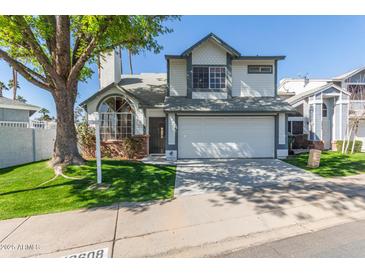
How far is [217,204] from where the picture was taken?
5336mm

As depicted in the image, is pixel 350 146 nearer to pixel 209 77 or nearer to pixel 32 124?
pixel 209 77

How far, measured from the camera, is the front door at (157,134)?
13.1 meters

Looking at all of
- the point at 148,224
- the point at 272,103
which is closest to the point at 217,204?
the point at 148,224

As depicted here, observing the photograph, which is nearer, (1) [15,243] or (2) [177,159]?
(1) [15,243]

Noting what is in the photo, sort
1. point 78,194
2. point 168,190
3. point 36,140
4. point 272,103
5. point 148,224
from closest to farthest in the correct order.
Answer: point 148,224, point 78,194, point 168,190, point 36,140, point 272,103

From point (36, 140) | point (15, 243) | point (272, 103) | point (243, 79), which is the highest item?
point (243, 79)

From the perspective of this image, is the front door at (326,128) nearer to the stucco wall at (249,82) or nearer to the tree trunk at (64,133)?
the stucco wall at (249,82)

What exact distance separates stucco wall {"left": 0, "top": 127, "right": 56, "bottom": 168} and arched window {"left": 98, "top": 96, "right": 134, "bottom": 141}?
10.7 feet

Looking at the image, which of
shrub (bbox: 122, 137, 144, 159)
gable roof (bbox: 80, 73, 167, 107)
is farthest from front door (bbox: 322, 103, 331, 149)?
shrub (bbox: 122, 137, 144, 159)

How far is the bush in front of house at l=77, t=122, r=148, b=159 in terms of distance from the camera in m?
12.4

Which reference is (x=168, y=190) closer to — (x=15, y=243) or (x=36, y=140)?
(x=15, y=243)

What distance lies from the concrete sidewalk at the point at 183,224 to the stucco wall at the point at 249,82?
8.26m

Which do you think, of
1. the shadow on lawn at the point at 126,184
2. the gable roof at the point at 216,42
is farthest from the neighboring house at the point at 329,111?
the shadow on lawn at the point at 126,184

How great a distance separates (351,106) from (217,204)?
17.5 metres
